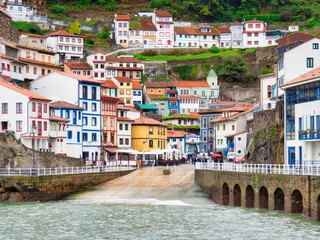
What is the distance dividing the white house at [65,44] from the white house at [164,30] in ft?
85.8

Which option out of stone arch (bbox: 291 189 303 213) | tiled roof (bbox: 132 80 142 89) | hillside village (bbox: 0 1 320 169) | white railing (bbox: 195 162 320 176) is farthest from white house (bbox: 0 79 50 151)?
tiled roof (bbox: 132 80 142 89)

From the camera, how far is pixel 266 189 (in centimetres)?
5159

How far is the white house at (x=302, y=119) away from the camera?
2308 inches

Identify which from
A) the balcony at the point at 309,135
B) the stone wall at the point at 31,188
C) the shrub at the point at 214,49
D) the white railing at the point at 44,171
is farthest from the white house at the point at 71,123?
the shrub at the point at 214,49

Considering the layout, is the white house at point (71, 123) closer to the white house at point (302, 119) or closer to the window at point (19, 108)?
the window at point (19, 108)

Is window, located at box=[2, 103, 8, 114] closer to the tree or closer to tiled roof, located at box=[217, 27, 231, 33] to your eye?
the tree

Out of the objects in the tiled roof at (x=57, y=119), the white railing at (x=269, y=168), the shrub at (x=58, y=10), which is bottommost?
the white railing at (x=269, y=168)

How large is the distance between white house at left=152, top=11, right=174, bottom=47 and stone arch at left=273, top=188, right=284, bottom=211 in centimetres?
12194

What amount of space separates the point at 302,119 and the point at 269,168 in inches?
465

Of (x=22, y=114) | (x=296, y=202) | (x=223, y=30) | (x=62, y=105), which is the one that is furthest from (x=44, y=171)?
(x=223, y=30)

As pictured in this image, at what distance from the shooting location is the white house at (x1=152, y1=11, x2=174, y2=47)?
16988 cm

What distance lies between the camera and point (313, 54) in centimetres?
6919

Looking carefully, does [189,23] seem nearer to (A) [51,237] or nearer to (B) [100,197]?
(B) [100,197]

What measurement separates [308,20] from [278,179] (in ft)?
436
